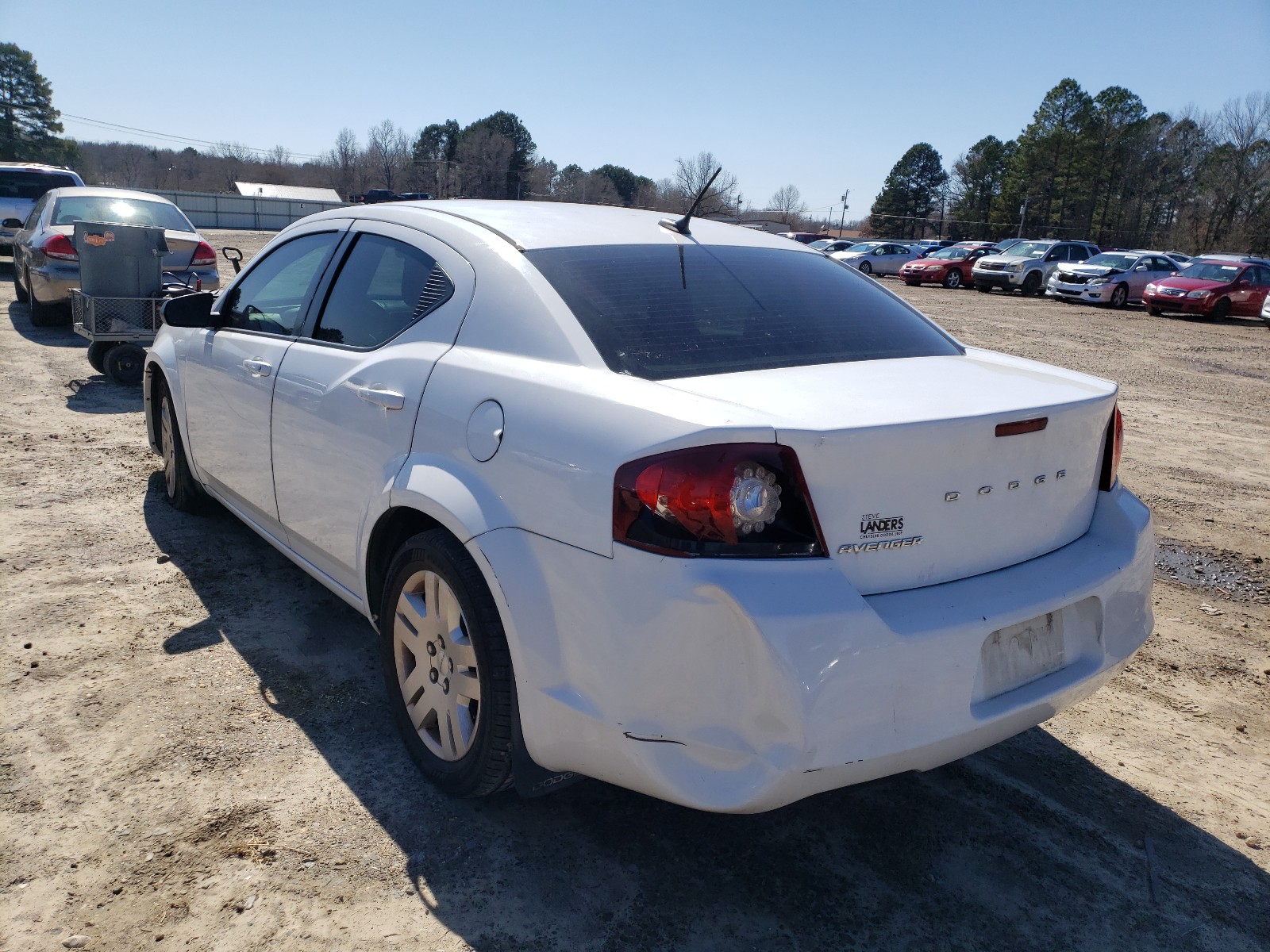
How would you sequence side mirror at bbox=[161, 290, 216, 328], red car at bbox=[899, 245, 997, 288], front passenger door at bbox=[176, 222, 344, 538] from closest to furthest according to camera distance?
front passenger door at bbox=[176, 222, 344, 538]
side mirror at bbox=[161, 290, 216, 328]
red car at bbox=[899, 245, 997, 288]

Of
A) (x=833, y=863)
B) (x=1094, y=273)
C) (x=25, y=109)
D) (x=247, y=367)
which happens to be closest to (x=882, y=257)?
(x=1094, y=273)

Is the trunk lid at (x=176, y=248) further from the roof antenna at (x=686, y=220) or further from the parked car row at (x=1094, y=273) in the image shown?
the parked car row at (x=1094, y=273)

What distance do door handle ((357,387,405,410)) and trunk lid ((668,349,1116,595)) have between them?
946mm

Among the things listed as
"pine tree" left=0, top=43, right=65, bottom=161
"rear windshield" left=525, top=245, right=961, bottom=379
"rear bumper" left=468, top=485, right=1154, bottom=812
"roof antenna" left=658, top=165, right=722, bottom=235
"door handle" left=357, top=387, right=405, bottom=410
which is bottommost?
"rear bumper" left=468, top=485, right=1154, bottom=812

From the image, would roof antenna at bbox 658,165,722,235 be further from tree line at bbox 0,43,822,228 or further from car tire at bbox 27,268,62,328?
tree line at bbox 0,43,822,228

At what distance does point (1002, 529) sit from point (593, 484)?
106cm

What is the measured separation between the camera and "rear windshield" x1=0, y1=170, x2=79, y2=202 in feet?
53.1

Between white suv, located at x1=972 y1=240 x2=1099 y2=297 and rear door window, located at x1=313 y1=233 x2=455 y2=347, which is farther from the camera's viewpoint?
white suv, located at x1=972 y1=240 x2=1099 y2=297

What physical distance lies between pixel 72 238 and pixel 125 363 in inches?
124

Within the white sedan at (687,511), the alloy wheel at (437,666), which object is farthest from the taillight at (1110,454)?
the alloy wheel at (437,666)

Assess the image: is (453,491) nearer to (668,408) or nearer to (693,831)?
(668,408)

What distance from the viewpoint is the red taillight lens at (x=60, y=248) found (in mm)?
10438

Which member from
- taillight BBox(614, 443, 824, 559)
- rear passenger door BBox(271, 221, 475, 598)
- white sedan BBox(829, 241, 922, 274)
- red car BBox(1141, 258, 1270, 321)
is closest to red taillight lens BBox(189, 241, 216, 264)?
rear passenger door BBox(271, 221, 475, 598)

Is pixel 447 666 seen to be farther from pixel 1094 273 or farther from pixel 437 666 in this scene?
pixel 1094 273
